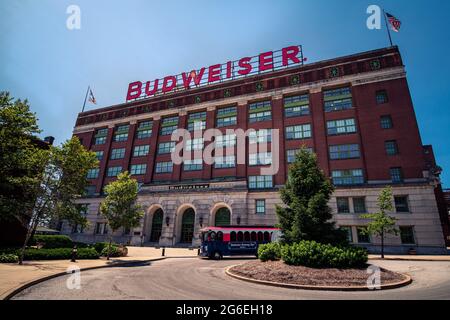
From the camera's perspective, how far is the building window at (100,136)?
5059cm

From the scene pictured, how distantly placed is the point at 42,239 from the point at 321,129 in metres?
37.9

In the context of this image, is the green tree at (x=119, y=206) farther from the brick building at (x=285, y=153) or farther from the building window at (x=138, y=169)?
the building window at (x=138, y=169)

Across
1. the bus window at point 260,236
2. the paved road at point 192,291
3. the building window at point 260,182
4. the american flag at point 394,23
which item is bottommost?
the paved road at point 192,291

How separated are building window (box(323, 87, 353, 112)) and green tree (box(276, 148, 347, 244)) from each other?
2186cm

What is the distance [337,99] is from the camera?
35.4m

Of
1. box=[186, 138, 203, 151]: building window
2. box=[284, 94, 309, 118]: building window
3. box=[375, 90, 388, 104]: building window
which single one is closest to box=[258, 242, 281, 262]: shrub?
box=[284, 94, 309, 118]: building window

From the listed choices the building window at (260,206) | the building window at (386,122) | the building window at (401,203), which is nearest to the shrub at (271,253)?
the building window at (260,206)

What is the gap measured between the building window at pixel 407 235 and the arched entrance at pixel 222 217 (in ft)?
69.9

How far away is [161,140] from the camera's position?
145 ft

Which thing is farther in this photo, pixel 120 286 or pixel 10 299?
pixel 120 286

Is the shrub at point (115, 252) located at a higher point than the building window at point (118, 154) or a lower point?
lower

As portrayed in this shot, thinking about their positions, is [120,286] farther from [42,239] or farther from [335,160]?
[335,160]

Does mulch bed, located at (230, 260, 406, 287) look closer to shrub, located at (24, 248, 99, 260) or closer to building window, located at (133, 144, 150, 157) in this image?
shrub, located at (24, 248, 99, 260)

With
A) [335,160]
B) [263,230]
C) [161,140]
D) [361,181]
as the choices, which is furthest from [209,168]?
[361,181]
